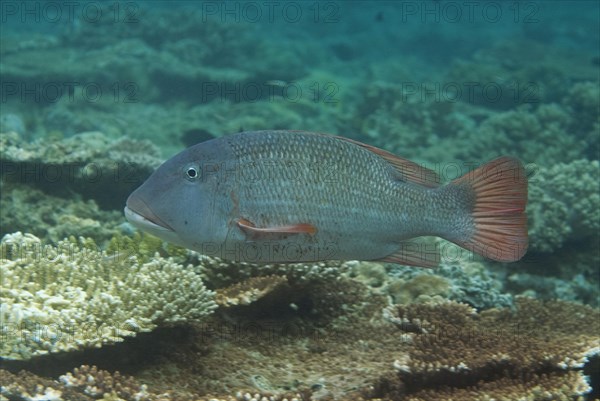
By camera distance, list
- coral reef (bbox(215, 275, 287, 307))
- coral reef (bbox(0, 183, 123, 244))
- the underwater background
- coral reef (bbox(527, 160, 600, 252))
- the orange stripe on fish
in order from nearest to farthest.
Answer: the orange stripe on fish, the underwater background, coral reef (bbox(215, 275, 287, 307)), coral reef (bbox(0, 183, 123, 244)), coral reef (bbox(527, 160, 600, 252))

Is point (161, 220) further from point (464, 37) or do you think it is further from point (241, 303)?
point (464, 37)

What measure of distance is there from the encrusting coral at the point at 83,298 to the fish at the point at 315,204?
0.80 metres

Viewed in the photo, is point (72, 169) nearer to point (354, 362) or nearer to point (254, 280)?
point (254, 280)

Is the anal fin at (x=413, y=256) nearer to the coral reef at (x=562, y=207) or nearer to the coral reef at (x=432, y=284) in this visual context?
the coral reef at (x=432, y=284)

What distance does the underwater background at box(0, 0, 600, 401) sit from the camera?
→ 3.50m

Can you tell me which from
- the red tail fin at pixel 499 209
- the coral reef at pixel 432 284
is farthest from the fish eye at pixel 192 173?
the coral reef at pixel 432 284

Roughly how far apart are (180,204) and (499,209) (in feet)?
6.75

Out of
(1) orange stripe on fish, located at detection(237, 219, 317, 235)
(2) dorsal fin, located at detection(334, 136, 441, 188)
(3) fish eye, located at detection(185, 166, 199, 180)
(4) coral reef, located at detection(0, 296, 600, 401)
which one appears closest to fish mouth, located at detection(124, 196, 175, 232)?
(3) fish eye, located at detection(185, 166, 199, 180)

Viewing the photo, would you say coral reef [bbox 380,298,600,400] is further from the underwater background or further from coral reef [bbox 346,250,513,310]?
coral reef [bbox 346,250,513,310]

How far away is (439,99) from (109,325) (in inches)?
663

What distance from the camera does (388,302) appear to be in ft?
16.0

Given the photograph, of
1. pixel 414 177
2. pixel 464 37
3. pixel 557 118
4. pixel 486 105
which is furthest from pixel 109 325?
pixel 464 37

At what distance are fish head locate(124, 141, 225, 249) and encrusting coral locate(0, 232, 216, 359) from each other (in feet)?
2.71

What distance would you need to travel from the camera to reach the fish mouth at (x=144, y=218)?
10.1 ft
